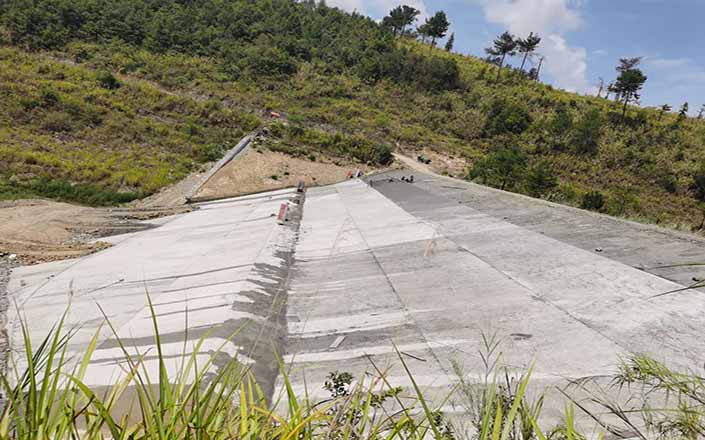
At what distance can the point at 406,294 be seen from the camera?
7.80 meters

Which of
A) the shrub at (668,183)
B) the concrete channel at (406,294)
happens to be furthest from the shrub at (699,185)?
the concrete channel at (406,294)

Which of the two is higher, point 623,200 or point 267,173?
point 623,200

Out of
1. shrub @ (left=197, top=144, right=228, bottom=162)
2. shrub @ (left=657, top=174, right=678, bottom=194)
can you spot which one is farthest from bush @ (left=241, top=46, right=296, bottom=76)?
shrub @ (left=657, top=174, right=678, bottom=194)

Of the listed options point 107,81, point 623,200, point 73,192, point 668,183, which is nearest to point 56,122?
point 107,81

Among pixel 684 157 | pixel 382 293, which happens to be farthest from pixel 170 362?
pixel 684 157

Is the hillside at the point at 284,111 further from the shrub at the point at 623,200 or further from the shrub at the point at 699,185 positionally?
the shrub at the point at 623,200

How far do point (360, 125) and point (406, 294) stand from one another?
1449 inches

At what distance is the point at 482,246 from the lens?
1028 cm

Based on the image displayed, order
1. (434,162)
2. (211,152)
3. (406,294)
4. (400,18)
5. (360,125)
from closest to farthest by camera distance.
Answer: (406,294), (211,152), (434,162), (360,125), (400,18)

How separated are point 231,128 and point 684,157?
43.6 metres

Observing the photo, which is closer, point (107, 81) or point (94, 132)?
point (94, 132)

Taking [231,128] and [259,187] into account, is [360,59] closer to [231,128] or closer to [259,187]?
[231,128]

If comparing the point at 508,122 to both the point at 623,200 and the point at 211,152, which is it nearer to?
the point at 623,200

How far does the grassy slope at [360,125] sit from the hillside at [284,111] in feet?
0.65
